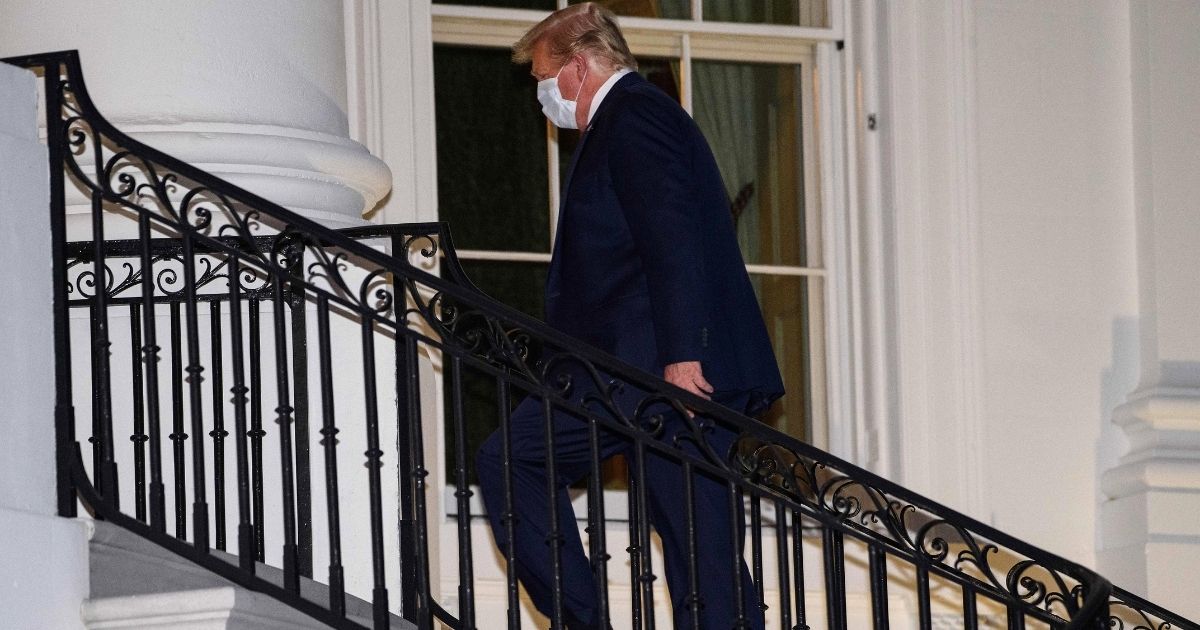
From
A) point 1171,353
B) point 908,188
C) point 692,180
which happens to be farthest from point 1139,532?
point 692,180

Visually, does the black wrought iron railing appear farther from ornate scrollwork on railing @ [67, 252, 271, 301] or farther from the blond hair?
the blond hair

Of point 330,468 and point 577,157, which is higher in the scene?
point 577,157

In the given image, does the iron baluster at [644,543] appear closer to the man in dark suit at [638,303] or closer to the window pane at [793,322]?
the man in dark suit at [638,303]

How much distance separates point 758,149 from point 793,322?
0.66 m

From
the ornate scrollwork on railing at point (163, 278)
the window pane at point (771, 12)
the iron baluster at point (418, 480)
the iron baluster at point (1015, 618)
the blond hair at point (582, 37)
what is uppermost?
the window pane at point (771, 12)

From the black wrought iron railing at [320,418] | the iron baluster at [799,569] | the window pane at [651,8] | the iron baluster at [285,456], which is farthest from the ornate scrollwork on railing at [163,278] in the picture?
the window pane at [651,8]

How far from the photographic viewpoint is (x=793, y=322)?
6.92m

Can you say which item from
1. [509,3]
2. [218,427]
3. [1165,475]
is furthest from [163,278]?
[1165,475]

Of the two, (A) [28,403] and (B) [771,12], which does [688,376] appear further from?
(B) [771,12]

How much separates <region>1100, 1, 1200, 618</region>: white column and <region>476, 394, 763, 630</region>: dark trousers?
2.52 meters

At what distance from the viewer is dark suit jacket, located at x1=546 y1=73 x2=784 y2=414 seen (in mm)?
4273

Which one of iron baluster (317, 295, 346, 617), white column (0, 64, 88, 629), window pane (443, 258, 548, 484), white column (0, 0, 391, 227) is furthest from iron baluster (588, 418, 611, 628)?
window pane (443, 258, 548, 484)

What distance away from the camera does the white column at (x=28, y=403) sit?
359 centimetres

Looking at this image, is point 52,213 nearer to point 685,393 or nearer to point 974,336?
point 685,393
